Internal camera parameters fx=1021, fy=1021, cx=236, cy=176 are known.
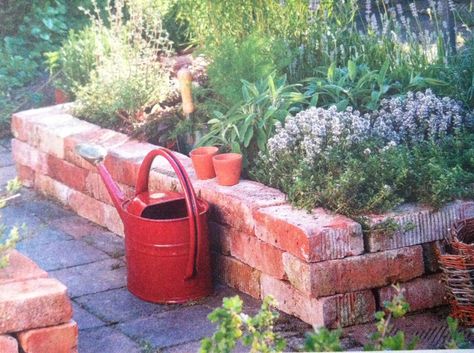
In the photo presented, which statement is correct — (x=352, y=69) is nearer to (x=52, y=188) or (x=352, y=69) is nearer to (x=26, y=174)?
(x=52, y=188)

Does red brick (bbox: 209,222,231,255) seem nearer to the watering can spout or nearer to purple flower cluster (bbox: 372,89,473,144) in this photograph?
the watering can spout

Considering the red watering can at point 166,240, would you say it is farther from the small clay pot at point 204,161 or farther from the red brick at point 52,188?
the red brick at point 52,188

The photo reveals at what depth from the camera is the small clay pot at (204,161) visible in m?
5.16

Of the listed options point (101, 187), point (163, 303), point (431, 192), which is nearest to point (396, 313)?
point (431, 192)

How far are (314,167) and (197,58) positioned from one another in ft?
8.33

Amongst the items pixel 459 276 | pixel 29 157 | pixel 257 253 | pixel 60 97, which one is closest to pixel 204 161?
pixel 257 253

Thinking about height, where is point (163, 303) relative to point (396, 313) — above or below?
below

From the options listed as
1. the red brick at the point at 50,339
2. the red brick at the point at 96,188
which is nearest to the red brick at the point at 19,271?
the red brick at the point at 50,339

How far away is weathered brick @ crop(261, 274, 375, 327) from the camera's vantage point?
14.3 ft

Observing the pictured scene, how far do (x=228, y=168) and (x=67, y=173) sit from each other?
187 cm

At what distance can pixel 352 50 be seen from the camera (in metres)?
6.24

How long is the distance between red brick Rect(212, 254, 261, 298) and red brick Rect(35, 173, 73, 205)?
1.74m

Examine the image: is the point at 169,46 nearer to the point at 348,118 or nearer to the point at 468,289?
the point at 348,118

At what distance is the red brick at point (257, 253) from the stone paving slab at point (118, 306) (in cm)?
41
